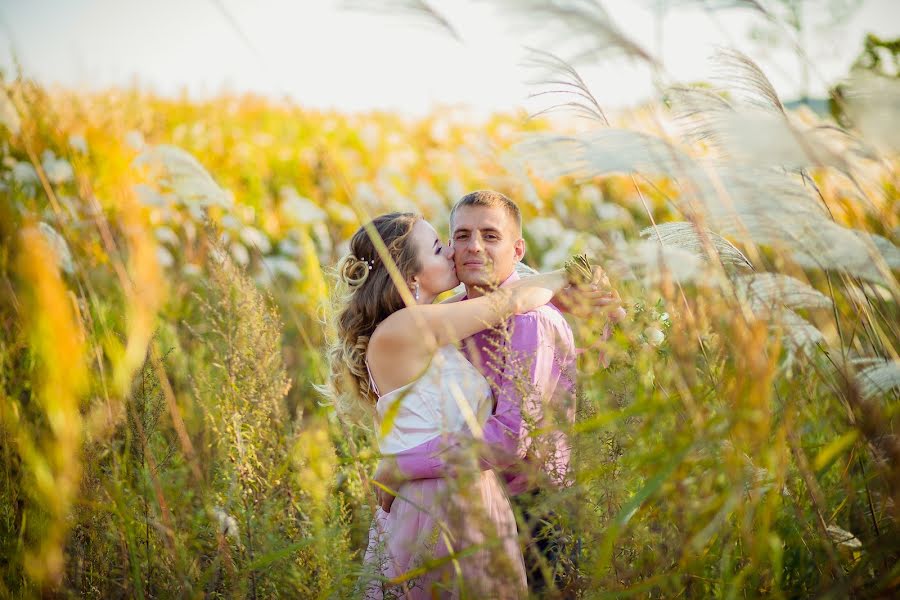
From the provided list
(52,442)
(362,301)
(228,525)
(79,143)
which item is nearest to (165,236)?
(79,143)

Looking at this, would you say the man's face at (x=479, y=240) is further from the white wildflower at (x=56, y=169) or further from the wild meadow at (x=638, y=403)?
the white wildflower at (x=56, y=169)

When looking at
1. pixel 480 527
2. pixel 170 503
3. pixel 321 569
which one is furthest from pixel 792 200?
pixel 170 503

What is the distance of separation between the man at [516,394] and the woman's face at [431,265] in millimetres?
40

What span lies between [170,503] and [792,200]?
6.03 ft

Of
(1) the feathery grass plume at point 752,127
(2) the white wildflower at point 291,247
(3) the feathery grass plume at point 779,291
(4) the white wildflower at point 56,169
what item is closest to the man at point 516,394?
(3) the feathery grass plume at point 779,291

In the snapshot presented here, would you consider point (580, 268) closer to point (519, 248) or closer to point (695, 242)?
point (695, 242)

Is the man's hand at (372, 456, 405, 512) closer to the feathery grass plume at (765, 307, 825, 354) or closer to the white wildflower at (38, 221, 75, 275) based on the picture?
the feathery grass plume at (765, 307, 825, 354)

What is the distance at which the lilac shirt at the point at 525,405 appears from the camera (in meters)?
1.22

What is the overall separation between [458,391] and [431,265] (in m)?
0.78

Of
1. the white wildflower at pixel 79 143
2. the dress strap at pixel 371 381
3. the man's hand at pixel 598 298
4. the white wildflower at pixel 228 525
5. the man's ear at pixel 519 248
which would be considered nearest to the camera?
the man's hand at pixel 598 298

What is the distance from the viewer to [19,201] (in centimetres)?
365

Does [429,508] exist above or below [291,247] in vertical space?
above

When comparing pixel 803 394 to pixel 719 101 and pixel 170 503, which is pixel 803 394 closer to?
pixel 719 101

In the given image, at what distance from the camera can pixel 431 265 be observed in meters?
2.03
